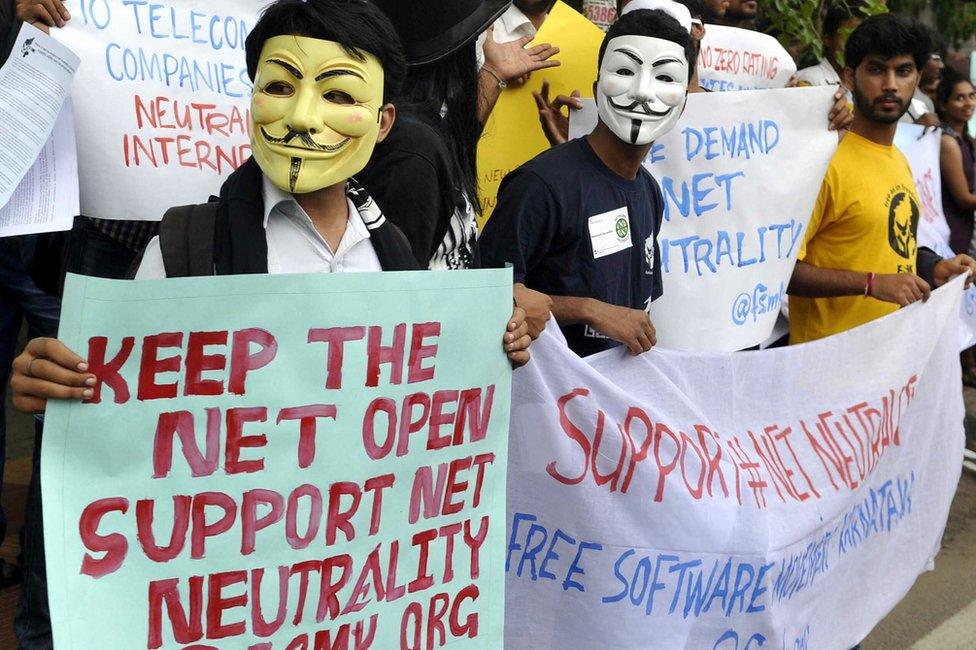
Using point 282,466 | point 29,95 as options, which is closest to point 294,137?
point 282,466

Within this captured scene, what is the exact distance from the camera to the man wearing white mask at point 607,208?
9.66 feet

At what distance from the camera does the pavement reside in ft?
13.5

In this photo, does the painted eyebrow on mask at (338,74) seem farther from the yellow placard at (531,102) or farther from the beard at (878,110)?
the beard at (878,110)

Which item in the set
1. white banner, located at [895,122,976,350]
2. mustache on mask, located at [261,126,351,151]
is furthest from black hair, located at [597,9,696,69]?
white banner, located at [895,122,976,350]

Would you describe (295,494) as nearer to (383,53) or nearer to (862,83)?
(383,53)

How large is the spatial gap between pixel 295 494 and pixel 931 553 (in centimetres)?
263

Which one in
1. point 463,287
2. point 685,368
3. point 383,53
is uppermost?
point 383,53

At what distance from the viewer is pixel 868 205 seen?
12.9 ft

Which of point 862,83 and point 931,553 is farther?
point 862,83

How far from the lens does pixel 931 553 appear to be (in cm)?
382

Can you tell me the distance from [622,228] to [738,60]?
94.0 inches

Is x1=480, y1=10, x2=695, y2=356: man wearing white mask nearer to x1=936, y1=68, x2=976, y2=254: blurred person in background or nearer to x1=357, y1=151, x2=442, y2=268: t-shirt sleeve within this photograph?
x1=357, y1=151, x2=442, y2=268: t-shirt sleeve

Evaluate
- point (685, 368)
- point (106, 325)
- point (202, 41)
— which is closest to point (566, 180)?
point (685, 368)

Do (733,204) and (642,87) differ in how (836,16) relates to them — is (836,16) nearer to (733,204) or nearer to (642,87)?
(733,204)
